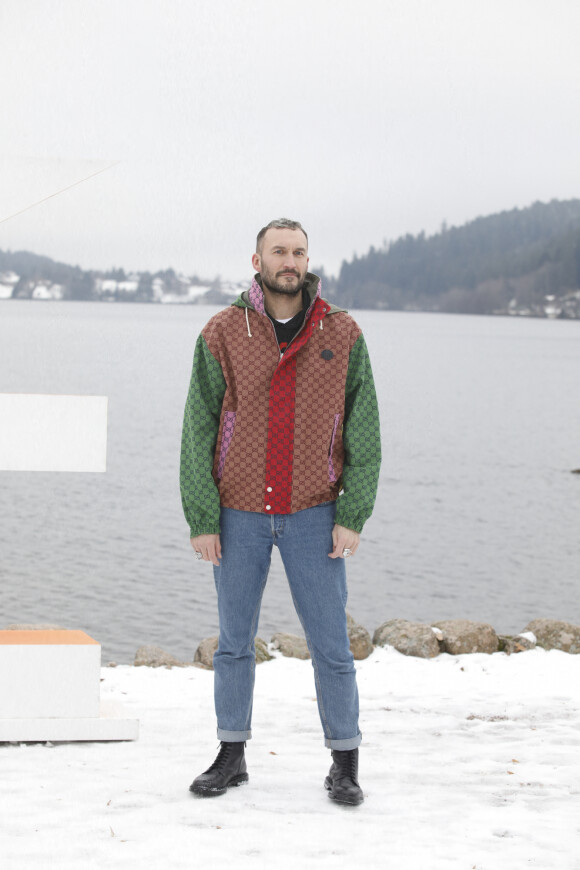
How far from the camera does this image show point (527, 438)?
114 ft

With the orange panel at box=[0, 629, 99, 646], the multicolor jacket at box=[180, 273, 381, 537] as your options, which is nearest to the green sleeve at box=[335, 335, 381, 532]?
the multicolor jacket at box=[180, 273, 381, 537]

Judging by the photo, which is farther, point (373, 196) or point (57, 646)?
point (373, 196)

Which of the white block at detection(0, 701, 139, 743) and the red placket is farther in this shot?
the white block at detection(0, 701, 139, 743)

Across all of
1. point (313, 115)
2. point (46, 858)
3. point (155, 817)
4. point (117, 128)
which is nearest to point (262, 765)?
point (155, 817)

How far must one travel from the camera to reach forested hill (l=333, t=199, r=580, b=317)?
6619 cm

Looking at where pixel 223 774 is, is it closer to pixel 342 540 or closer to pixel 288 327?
pixel 342 540

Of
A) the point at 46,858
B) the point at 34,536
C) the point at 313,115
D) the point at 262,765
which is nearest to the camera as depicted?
the point at 46,858

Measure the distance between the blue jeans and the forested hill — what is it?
198 feet

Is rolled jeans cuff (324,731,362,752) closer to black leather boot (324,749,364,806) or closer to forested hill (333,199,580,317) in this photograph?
black leather boot (324,749,364,806)

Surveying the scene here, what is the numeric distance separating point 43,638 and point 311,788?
1.21 metres

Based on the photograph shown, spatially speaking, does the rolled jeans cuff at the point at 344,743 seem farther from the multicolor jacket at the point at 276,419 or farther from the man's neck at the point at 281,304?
the man's neck at the point at 281,304

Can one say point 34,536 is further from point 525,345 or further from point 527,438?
point 525,345

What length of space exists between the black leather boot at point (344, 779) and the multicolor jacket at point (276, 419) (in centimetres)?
69

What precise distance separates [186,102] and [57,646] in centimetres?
7040
